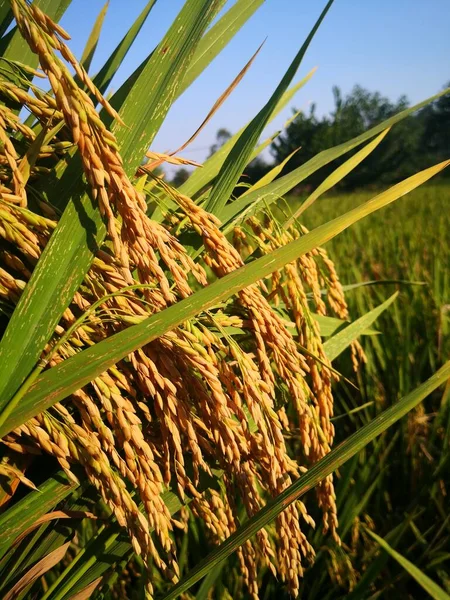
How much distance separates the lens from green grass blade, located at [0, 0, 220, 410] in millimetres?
729

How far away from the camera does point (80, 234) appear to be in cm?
76

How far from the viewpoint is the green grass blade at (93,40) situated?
56.4 inches

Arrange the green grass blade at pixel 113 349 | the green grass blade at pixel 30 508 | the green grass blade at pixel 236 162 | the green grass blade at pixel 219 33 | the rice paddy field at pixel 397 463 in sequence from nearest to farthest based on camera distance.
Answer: the green grass blade at pixel 113 349 < the green grass blade at pixel 30 508 < the green grass blade at pixel 236 162 < the green grass blade at pixel 219 33 < the rice paddy field at pixel 397 463

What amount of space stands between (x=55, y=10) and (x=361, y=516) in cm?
173

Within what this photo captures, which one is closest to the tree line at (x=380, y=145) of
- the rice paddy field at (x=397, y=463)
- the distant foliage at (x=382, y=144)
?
the distant foliage at (x=382, y=144)

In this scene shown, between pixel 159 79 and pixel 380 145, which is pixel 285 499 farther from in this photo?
pixel 380 145

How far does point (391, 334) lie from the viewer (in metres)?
2.50

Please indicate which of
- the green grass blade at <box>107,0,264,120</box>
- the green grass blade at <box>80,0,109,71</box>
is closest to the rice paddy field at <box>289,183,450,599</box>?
the green grass blade at <box>107,0,264,120</box>

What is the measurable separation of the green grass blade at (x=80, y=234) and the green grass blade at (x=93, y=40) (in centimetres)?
66

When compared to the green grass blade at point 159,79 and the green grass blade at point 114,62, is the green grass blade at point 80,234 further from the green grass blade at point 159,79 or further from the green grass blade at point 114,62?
the green grass blade at point 114,62

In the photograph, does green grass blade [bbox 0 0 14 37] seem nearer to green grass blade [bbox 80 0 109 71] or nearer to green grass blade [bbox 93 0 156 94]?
green grass blade [bbox 93 0 156 94]

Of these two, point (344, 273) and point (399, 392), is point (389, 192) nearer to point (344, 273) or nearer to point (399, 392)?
point (399, 392)

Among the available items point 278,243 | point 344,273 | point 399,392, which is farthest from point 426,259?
point 278,243

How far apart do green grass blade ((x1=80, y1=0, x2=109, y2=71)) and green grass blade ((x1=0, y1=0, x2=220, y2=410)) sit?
665mm
